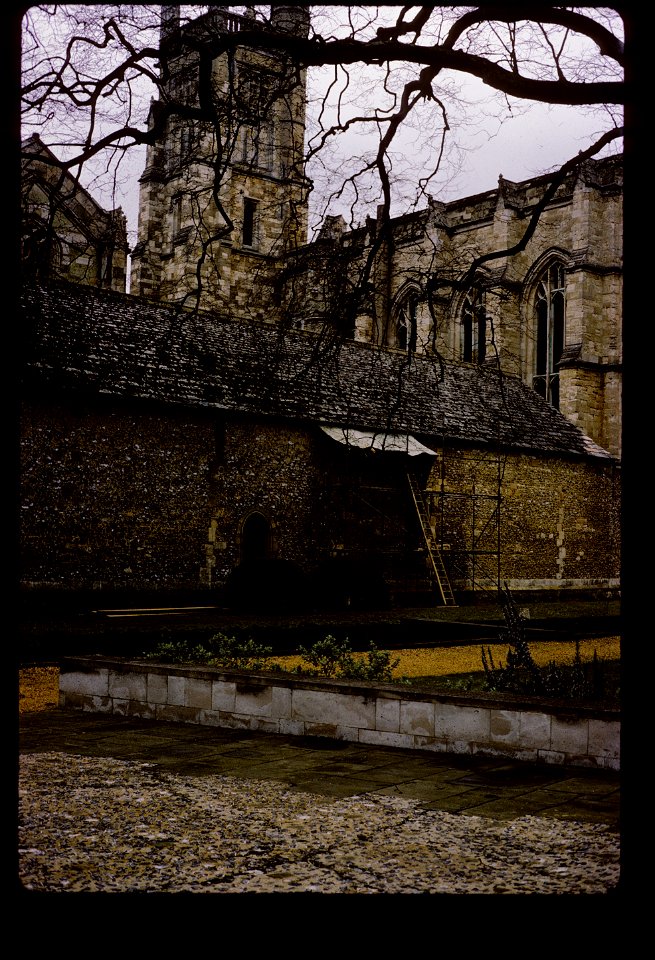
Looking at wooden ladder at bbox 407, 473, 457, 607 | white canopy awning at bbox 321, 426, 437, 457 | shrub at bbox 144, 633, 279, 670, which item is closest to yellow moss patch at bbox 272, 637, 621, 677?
shrub at bbox 144, 633, 279, 670

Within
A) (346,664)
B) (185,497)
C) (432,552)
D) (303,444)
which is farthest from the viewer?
(432,552)

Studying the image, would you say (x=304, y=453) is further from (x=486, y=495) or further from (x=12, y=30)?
(x=12, y=30)

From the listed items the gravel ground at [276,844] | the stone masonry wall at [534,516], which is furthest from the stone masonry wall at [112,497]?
the gravel ground at [276,844]

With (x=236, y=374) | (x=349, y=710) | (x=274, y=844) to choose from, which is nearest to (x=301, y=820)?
(x=274, y=844)

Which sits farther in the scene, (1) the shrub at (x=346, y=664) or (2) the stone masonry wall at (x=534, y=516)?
(2) the stone masonry wall at (x=534, y=516)

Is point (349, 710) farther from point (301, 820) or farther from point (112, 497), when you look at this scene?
point (112, 497)

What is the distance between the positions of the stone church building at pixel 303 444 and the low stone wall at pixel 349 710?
3.07m

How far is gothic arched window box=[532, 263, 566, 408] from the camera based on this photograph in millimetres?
35000

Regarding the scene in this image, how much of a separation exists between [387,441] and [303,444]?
215 centimetres

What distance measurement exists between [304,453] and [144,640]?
10.6 m

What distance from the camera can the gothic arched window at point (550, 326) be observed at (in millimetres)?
35000

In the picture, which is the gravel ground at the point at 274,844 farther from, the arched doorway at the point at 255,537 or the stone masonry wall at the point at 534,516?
the stone masonry wall at the point at 534,516

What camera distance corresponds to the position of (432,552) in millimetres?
23953

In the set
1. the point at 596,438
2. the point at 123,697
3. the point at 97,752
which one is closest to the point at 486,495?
the point at 596,438
